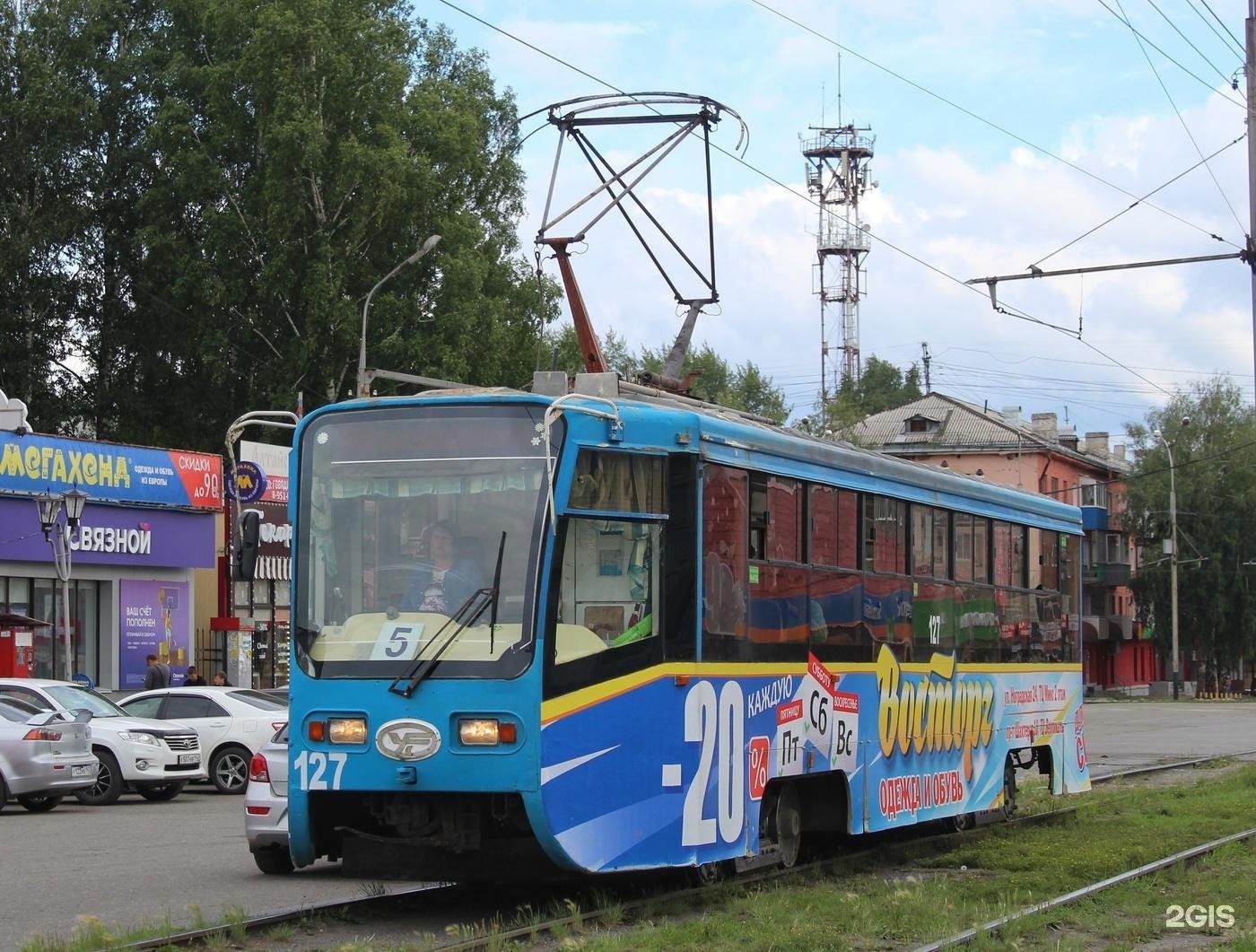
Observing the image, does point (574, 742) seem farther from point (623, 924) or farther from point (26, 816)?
point (26, 816)

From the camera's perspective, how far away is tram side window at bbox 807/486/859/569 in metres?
12.6

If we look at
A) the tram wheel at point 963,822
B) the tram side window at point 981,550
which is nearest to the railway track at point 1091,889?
the tram wheel at point 963,822

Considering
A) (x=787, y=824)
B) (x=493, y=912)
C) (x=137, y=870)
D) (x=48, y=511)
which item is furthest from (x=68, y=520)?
(x=493, y=912)

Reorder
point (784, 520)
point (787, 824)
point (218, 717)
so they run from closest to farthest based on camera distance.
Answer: point (784, 520) → point (787, 824) → point (218, 717)

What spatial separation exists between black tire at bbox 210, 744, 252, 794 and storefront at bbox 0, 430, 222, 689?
9.95 meters

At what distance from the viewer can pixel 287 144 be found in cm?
4647

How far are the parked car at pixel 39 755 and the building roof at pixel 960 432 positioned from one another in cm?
6207

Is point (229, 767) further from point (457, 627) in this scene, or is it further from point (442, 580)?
point (457, 627)

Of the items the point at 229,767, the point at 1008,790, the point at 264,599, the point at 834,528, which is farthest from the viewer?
the point at 264,599

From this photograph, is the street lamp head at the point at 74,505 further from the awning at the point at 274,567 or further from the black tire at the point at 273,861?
the black tire at the point at 273,861

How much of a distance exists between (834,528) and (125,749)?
12387 millimetres

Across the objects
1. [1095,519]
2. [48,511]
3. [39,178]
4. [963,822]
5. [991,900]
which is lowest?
[963,822]

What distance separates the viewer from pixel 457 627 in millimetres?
10023

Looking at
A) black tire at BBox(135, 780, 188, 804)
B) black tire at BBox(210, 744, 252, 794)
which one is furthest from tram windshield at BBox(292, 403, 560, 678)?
black tire at BBox(210, 744, 252, 794)
